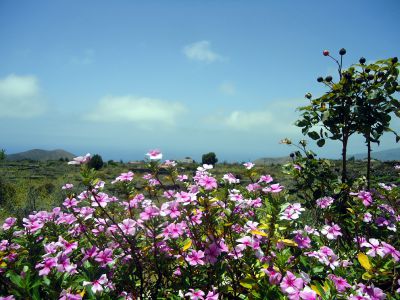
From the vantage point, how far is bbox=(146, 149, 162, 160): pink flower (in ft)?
8.44

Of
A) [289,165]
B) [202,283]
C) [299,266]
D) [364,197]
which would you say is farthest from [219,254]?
[289,165]

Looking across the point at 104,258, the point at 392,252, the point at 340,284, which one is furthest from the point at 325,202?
the point at 104,258

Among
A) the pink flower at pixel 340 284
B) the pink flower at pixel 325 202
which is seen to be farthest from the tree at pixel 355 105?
the pink flower at pixel 340 284

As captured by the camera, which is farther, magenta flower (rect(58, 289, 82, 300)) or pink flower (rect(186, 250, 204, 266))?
pink flower (rect(186, 250, 204, 266))

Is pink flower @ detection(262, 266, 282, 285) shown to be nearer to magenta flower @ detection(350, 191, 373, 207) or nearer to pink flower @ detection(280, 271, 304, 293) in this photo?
pink flower @ detection(280, 271, 304, 293)

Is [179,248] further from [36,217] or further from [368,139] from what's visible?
[368,139]

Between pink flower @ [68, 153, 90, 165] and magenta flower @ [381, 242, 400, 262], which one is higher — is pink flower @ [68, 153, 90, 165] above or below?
above

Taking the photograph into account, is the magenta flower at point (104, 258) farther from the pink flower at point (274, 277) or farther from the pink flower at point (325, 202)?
the pink flower at point (325, 202)

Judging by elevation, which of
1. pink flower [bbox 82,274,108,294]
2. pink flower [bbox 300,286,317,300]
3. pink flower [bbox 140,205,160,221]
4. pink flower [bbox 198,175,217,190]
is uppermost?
pink flower [bbox 198,175,217,190]

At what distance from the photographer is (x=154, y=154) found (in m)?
2.64

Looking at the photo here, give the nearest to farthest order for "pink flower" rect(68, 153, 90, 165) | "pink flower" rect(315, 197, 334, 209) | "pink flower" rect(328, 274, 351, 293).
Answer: "pink flower" rect(328, 274, 351, 293) → "pink flower" rect(68, 153, 90, 165) → "pink flower" rect(315, 197, 334, 209)

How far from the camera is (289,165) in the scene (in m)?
4.38

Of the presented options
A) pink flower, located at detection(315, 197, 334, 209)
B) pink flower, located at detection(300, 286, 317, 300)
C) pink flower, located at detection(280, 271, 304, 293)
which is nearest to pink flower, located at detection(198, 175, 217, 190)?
pink flower, located at detection(280, 271, 304, 293)

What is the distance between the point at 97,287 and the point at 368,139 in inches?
150
